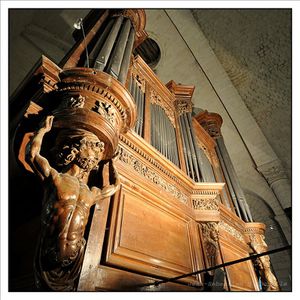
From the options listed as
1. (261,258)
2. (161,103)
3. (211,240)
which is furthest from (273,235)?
(161,103)

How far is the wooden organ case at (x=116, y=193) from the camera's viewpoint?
1.35 meters

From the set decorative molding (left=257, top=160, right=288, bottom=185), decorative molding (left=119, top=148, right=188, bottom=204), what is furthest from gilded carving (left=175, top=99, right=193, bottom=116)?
decorative molding (left=257, top=160, right=288, bottom=185)

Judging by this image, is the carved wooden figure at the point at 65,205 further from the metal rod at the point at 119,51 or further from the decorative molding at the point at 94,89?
the metal rod at the point at 119,51

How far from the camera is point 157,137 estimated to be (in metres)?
3.17

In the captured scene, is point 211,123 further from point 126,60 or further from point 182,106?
point 126,60

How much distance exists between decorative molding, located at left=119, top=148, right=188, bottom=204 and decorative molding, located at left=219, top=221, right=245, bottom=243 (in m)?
0.91

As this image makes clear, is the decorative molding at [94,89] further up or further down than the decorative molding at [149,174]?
further up

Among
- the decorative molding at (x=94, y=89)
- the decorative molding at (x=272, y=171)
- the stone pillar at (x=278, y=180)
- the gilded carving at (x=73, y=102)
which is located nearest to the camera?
the gilded carving at (x=73, y=102)

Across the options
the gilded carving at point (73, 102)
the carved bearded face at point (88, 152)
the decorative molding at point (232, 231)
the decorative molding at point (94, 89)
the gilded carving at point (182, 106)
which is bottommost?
the carved bearded face at point (88, 152)

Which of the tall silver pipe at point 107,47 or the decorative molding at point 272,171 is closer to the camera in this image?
the tall silver pipe at point 107,47

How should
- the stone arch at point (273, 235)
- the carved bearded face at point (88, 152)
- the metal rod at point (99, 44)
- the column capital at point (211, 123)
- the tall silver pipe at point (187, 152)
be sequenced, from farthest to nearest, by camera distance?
the stone arch at point (273, 235), the column capital at point (211, 123), the tall silver pipe at point (187, 152), the metal rod at point (99, 44), the carved bearded face at point (88, 152)

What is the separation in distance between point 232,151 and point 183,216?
5.62 meters

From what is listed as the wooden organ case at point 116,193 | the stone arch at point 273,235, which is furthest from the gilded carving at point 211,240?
the stone arch at point 273,235

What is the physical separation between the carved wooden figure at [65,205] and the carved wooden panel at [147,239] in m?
0.28
